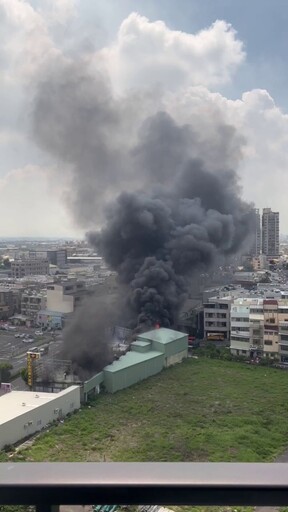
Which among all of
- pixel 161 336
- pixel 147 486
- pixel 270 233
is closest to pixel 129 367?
pixel 161 336

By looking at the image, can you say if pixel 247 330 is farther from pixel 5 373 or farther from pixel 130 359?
pixel 5 373

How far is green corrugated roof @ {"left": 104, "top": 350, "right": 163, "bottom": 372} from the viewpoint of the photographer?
18.6 ft

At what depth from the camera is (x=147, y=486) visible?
340mm

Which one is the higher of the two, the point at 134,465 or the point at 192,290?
the point at 134,465

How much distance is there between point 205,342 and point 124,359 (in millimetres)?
2867

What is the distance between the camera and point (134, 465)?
1.15 ft

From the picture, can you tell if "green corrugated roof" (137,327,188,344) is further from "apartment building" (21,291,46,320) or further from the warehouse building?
"apartment building" (21,291,46,320)

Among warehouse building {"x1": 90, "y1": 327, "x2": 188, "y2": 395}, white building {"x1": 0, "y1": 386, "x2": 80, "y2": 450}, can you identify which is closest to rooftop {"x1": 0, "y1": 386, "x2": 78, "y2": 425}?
white building {"x1": 0, "y1": 386, "x2": 80, "y2": 450}

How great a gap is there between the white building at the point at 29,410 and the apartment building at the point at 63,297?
5.94 m

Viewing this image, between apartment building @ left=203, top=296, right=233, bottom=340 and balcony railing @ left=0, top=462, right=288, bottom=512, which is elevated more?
balcony railing @ left=0, top=462, right=288, bottom=512

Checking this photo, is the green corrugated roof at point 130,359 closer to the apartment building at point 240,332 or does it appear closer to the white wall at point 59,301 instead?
the apartment building at point 240,332

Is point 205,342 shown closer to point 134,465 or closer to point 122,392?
point 122,392

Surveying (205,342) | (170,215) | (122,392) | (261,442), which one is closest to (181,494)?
(261,442)

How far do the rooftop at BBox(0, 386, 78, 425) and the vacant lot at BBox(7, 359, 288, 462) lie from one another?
0.29m
